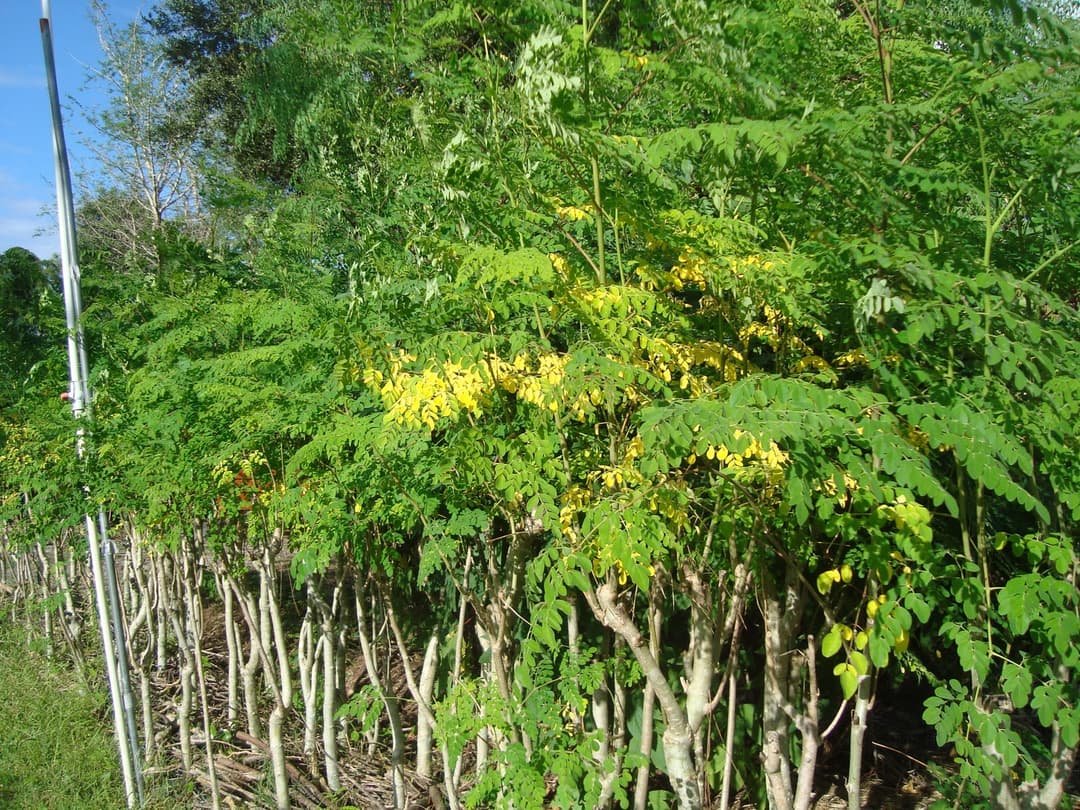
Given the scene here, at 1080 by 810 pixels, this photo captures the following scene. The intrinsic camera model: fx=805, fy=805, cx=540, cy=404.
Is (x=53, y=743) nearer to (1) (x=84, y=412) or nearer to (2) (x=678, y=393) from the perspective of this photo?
(1) (x=84, y=412)

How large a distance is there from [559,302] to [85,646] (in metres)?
7.13

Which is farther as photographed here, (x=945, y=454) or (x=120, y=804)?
(x=120, y=804)

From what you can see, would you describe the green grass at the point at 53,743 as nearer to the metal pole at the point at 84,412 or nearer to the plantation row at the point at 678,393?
the metal pole at the point at 84,412

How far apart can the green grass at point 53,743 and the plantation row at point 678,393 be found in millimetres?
1166

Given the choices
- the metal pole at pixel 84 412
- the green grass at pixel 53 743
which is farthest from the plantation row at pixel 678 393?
the green grass at pixel 53 743

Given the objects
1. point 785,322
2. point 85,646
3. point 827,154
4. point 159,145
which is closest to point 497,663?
point 785,322

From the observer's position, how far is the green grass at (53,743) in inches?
201

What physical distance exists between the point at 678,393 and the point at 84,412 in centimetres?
355

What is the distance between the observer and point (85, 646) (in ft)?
25.0

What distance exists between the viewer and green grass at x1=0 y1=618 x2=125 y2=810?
5.10 meters

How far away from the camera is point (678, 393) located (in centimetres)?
296

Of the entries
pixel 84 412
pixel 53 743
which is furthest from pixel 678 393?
pixel 53 743

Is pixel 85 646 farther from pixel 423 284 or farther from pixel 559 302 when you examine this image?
pixel 559 302

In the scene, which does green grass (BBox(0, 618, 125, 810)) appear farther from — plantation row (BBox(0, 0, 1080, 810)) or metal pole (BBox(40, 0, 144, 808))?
plantation row (BBox(0, 0, 1080, 810))
